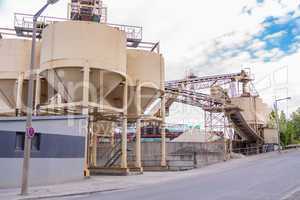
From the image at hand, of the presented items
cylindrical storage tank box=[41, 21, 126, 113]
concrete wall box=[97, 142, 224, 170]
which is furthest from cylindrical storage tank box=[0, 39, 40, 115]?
concrete wall box=[97, 142, 224, 170]

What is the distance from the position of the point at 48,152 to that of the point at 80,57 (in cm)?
668

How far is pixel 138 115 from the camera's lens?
26594mm

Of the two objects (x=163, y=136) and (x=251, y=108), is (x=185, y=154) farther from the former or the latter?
(x=251, y=108)

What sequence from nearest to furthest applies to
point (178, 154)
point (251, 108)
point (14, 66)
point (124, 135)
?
1. point (124, 135)
2. point (14, 66)
3. point (178, 154)
4. point (251, 108)

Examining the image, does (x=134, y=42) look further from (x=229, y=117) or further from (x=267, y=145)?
(x=267, y=145)

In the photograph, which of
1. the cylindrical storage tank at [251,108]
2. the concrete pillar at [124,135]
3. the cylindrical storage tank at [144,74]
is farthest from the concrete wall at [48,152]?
the cylindrical storage tank at [251,108]

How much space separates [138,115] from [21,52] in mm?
10131

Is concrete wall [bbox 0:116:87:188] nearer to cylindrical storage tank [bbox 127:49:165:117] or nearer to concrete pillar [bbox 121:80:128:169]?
concrete pillar [bbox 121:80:128:169]

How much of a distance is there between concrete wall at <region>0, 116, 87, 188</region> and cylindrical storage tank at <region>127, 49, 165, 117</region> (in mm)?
7448

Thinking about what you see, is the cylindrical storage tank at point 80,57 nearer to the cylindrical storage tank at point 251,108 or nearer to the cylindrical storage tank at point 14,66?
the cylindrical storage tank at point 14,66

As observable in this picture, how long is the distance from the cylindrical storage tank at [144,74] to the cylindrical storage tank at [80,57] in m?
3.28

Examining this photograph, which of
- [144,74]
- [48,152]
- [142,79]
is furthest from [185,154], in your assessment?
[48,152]

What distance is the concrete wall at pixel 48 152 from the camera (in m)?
16.2

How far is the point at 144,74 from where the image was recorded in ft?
89.6
